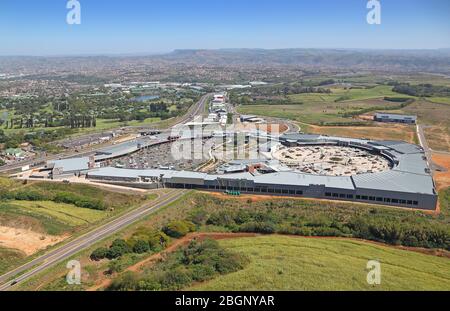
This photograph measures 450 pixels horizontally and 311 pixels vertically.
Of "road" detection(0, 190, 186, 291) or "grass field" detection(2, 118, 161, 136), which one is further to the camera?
"grass field" detection(2, 118, 161, 136)

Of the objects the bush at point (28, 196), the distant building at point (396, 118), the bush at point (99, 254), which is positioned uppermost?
the distant building at point (396, 118)

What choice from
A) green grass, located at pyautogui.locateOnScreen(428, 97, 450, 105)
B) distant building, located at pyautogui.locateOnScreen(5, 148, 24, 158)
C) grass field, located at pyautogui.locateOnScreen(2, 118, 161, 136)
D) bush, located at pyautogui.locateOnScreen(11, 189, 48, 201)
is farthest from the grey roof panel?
green grass, located at pyautogui.locateOnScreen(428, 97, 450, 105)

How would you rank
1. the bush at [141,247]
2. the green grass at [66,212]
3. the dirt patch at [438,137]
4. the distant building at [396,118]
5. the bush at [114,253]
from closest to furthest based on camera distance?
the bush at [114,253]
the bush at [141,247]
the green grass at [66,212]
the dirt patch at [438,137]
the distant building at [396,118]

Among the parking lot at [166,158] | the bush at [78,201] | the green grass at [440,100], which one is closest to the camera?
the bush at [78,201]

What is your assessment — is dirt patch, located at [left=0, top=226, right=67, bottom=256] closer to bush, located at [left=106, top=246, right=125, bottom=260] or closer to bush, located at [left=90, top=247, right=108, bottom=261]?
bush, located at [left=90, top=247, right=108, bottom=261]

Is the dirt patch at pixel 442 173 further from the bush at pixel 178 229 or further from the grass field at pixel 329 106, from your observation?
the bush at pixel 178 229

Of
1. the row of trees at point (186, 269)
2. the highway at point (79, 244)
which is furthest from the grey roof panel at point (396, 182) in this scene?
the row of trees at point (186, 269)

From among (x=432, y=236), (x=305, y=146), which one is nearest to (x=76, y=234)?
A: (x=432, y=236)
